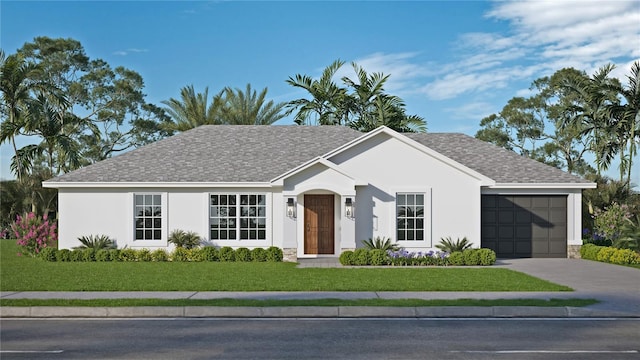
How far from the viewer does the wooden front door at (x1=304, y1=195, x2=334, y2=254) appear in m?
26.3

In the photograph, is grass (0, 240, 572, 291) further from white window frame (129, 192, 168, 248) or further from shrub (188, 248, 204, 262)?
white window frame (129, 192, 168, 248)

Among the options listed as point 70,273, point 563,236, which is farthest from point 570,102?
point 70,273

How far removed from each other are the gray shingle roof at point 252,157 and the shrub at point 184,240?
208 centimetres

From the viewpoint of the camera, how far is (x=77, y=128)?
2174 inches

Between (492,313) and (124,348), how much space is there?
6969mm

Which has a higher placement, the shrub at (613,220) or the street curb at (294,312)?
the shrub at (613,220)

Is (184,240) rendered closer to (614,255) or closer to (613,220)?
(614,255)

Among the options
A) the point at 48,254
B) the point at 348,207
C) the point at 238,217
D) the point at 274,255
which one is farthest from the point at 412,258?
the point at 48,254

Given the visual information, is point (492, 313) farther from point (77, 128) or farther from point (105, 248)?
point (77, 128)

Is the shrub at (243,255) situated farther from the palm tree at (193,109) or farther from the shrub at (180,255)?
the palm tree at (193,109)

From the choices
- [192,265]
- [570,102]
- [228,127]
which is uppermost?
[570,102]

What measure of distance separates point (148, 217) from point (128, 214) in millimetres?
758

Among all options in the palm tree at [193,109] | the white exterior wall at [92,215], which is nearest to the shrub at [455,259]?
the white exterior wall at [92,215]

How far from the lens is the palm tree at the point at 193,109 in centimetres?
4875
